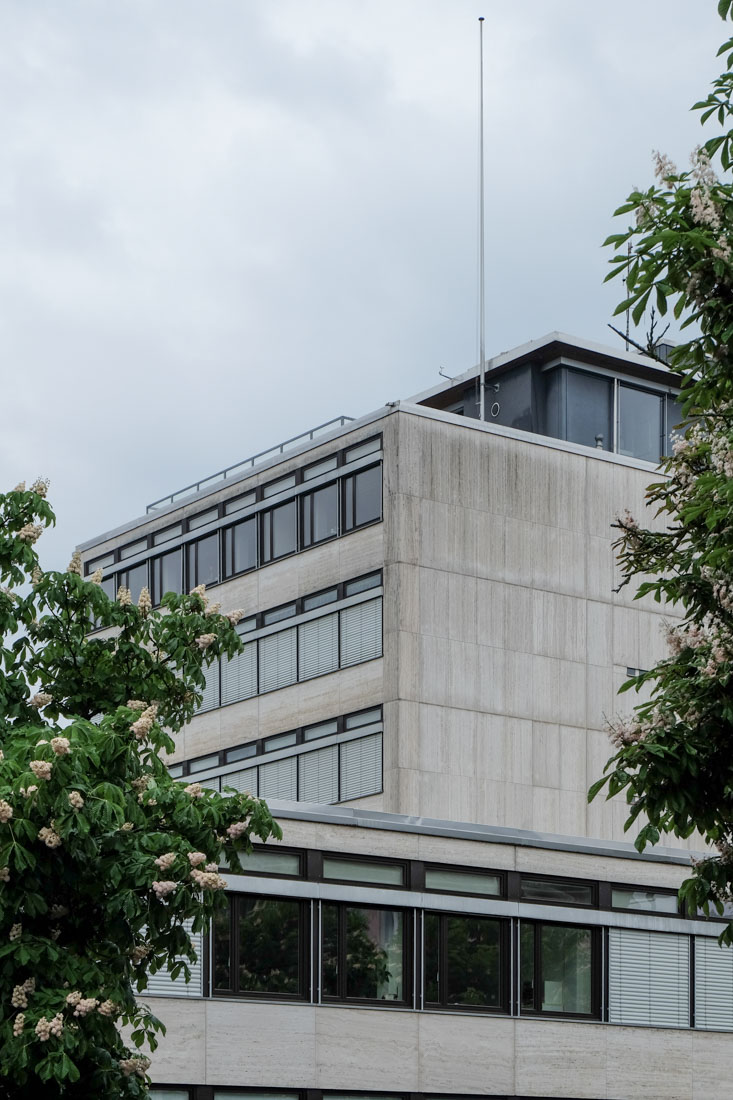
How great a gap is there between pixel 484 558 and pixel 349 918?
1988 centimetres

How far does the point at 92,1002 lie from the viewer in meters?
15.2

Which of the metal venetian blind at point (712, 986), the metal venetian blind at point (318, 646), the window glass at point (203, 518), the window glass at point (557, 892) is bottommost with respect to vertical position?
the metal venetian blind at point (712, 986)

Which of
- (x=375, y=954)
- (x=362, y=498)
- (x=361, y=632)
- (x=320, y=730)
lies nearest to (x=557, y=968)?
(x=375, y=954)

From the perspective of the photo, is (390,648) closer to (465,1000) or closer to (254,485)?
(254,485)

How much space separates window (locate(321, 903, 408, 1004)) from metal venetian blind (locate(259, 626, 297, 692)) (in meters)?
20.2

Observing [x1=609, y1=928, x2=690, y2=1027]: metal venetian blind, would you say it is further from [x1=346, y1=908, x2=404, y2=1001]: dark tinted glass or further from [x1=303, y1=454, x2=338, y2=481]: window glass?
[x1=303, y1=454, x2=338, y2=481]: window glass

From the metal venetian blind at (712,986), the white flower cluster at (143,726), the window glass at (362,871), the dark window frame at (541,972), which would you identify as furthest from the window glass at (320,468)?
the white flower cluster at (143,726)

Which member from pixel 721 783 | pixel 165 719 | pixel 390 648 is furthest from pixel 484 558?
pixel 721 783

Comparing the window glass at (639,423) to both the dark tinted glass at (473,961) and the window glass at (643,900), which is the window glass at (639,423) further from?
the dark tinted glass at (473,961)

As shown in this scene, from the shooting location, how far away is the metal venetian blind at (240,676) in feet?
181

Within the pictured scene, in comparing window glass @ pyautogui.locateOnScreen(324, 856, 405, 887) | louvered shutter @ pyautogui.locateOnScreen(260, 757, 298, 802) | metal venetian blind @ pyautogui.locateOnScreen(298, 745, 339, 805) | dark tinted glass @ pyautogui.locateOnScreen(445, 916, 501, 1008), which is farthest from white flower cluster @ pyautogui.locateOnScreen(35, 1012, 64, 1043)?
louvered shutter @ pyautogui.locateOnScreen(260, 757, 298, 802)

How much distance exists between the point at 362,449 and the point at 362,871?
20.3 metres

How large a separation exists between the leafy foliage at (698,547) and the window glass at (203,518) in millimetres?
41543

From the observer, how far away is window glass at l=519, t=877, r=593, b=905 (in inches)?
1382
